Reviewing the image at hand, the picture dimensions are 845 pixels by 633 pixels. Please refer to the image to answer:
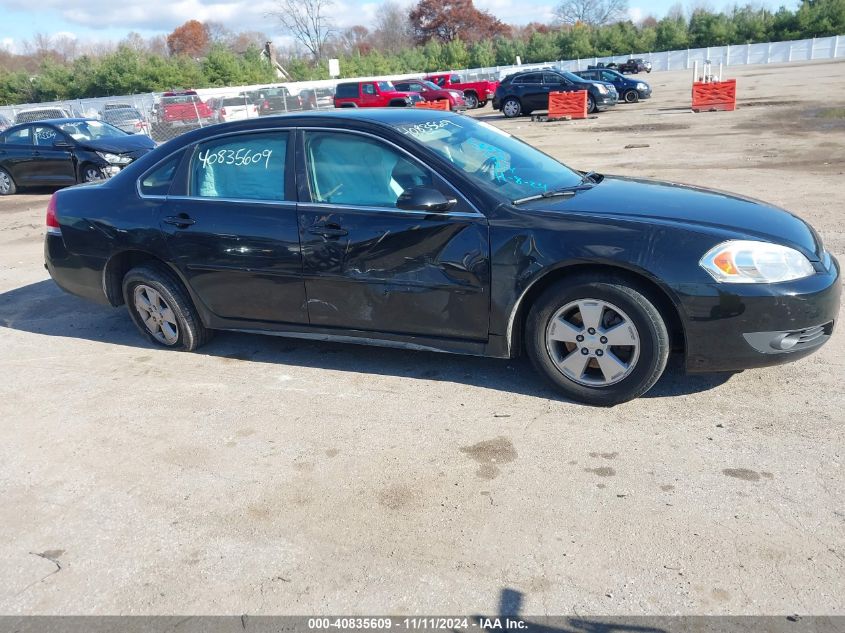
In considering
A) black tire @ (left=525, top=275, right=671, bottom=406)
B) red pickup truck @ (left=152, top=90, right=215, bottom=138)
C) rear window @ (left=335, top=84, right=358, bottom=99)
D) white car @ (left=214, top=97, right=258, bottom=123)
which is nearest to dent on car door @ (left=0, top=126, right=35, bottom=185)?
red pickup truck @ (left=152, top=90, right=215, bottom=138)

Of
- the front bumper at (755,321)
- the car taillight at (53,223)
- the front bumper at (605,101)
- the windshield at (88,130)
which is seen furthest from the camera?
the front bumper at (605,101)

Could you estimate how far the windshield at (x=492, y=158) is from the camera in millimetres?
4402

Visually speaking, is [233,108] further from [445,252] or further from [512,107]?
[445,252]

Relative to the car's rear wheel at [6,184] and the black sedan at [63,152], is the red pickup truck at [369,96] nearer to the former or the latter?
the black sedan at [63,152]

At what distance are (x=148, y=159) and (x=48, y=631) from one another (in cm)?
356

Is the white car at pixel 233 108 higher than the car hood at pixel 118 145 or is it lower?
higher

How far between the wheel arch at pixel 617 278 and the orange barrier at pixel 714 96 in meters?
21.9

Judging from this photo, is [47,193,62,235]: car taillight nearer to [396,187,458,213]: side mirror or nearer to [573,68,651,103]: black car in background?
[396,187,458,213]: side mirror

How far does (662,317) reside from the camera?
3910 mm

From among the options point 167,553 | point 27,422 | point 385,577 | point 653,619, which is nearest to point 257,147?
point 27,422

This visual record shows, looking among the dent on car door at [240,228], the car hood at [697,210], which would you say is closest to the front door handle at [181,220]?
the dent on car door at [240,228]

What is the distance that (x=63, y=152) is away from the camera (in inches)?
590

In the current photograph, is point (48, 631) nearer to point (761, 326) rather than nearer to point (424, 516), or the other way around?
point (424, 516)

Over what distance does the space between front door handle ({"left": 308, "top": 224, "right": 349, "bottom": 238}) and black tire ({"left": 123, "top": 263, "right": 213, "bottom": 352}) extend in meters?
1.31
